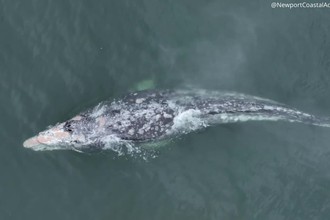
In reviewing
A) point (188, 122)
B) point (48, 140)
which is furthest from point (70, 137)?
point (188, 122)

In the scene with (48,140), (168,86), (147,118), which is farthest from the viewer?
(168,86)

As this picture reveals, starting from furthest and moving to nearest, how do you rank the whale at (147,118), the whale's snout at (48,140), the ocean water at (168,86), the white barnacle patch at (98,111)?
the white barnacle patch at (98,111) → the whale's snout at (48,140) → the whale at (147,118) → the ocean water at (168,86)

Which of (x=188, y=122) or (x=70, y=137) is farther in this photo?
(x=188, y=122)

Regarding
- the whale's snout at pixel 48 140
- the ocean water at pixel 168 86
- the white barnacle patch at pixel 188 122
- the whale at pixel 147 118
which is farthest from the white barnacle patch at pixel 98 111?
the white barnacle patch at pixel 188 122

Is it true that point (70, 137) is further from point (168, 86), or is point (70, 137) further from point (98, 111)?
point (168, 86)

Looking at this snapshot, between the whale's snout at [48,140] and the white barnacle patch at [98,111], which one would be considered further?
the white barnacle patch at [98,111]

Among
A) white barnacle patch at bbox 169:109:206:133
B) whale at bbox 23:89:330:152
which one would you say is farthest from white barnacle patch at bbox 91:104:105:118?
white barnacle patch at bbox 169:109:206:133

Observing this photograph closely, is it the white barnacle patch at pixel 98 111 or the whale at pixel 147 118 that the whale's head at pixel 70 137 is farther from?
the white barnacle patch at pixel 98 111

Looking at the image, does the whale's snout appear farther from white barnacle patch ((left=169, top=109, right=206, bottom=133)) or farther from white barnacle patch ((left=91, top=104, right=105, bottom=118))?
white barnacle patch ((left=169, top=109, right=206, bottom=133))
